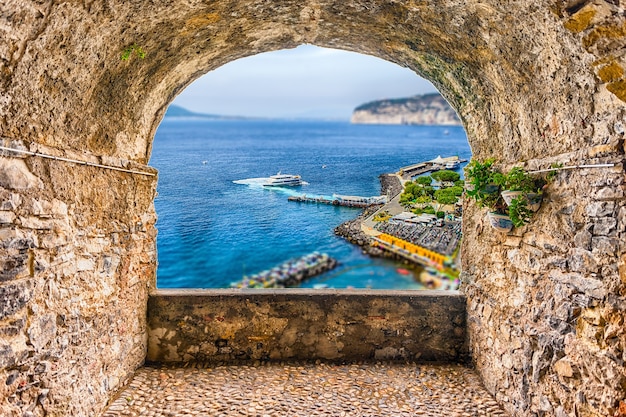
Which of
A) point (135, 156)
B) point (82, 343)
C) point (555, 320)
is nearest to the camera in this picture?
point (555, 320)

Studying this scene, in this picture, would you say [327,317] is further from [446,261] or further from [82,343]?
[82,343]

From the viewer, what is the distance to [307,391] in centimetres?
383

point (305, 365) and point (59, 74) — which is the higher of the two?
point (59, 74)

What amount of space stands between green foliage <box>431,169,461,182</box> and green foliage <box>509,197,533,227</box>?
2076mm

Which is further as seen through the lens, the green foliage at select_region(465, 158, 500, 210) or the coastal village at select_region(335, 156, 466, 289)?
the coastal village at select_region(335, 156, 466, 289)

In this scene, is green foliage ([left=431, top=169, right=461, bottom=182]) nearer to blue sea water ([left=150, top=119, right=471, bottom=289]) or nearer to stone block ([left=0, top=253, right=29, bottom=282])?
blue sea water ([left=150, top=119, right=471, bottom=289])

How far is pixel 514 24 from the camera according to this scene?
2541 millimetres

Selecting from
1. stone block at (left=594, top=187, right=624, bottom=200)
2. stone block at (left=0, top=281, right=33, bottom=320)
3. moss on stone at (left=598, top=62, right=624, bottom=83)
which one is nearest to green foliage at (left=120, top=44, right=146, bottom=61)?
stone block at (left=0, top=281, right=33, bottom=320)

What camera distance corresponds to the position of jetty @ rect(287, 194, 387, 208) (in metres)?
5.43

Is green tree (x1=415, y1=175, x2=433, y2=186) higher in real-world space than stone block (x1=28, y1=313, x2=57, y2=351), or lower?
higher

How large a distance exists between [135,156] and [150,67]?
0.91m

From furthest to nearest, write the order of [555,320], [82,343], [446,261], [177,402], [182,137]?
[182,137]
[446,261]
[177,402]
[82,343]
[555,320]

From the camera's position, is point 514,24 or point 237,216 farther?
point 237,216

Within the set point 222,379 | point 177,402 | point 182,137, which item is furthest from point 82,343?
point 182,137
